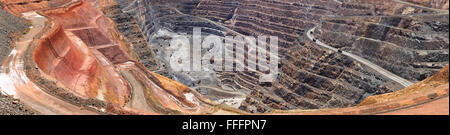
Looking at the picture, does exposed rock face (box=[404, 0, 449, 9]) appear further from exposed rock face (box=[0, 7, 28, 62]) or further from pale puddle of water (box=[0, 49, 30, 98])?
exposed rock face (box=[0, 7, 28, 62])

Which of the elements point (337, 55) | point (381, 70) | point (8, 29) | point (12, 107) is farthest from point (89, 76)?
point (381, 70)

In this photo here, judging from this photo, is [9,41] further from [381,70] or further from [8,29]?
[381,70]

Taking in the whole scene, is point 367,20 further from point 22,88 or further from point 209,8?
Result: point 209,8

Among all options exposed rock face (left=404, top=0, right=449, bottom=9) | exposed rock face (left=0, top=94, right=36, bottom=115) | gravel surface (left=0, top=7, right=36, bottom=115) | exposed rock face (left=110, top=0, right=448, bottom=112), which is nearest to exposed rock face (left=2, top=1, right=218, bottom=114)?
exposed rock face (left=0, top=94, right=36, bottom=115)

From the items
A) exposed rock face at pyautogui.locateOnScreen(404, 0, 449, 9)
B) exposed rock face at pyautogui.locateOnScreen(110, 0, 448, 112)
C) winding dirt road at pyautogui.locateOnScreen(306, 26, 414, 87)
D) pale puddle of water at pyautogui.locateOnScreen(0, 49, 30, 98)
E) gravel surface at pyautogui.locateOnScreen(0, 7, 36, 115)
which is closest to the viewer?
gravel surface at pyautogui.locateOnScreen(0, 7, 36, 115)

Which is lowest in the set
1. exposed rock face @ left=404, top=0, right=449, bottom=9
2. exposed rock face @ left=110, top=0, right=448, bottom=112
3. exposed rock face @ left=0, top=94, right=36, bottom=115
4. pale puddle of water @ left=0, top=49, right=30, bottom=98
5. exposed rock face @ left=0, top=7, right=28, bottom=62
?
exposed rock face @ left=110, top=0, right=448, bottom=112

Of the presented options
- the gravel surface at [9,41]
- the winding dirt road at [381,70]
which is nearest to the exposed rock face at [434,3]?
the winding dirt road at [381,70]

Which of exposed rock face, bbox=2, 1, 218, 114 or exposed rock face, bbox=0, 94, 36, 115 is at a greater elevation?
exposed rock face, bbox=0, 94, 36, 115

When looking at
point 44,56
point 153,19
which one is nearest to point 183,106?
point 44,56

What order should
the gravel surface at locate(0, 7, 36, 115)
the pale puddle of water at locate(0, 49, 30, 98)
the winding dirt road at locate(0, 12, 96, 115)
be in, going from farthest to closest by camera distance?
the pale puddle of water at locate(0, 49, 30, 98) → the winding dirt road at locate(0, 12, 96, 115) → the gravel surface at locate(0, 7, 36, 115)
